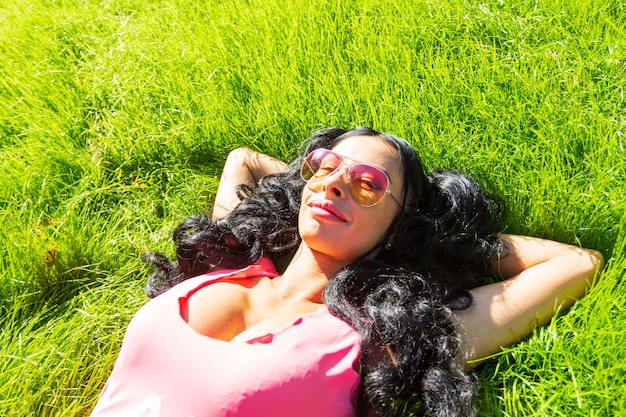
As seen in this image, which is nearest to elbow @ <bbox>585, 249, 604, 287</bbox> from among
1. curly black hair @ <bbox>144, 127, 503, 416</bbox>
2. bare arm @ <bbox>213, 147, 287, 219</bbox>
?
curly black hair @ <bbox>144, 127, 503, 416</bbox>

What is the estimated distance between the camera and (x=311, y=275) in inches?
107

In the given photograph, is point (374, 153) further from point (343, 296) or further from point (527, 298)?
point (527, 298)

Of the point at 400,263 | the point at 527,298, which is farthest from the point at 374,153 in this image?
the point at 527,298

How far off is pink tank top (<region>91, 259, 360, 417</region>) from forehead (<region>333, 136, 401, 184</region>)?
23.8 inches

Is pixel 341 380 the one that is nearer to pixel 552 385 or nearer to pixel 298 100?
pixel 552 385

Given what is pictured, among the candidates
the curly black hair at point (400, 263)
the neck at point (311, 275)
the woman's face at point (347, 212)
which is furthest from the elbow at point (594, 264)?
the neck at point (311, 275)

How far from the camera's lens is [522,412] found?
8.04ft

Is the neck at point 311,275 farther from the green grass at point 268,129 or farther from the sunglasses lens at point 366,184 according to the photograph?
the green grass at point 268,129

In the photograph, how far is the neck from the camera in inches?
106

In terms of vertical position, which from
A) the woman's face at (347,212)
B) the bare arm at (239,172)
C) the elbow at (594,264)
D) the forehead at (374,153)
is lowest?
the bare arm at (239,172)

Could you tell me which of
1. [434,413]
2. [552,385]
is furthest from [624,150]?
[434,413]

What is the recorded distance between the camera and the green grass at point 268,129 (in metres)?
2.93

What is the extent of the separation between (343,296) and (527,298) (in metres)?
0.67

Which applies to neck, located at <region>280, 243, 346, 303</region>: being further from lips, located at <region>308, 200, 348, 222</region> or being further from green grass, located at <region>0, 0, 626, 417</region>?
green grass, located at <region>0, 0, 626, 417</region>
